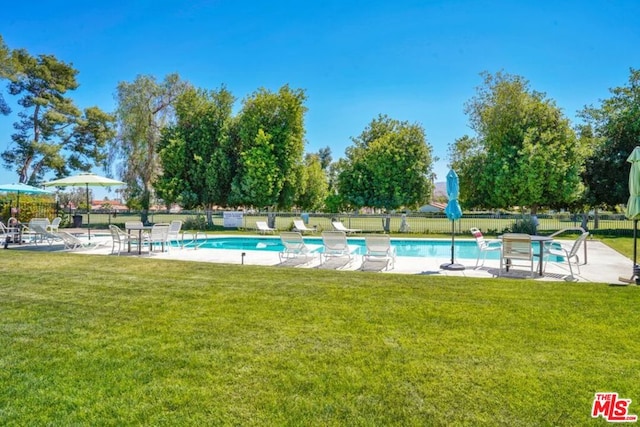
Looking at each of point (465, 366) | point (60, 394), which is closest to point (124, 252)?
point (60, 394)

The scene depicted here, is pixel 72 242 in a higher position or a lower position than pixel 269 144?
lower

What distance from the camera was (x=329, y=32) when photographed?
14.8 meters

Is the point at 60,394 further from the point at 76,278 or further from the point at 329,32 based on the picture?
the point at 329,32

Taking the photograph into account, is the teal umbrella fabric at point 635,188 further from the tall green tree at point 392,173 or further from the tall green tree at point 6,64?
the tall green tree at point 6,64

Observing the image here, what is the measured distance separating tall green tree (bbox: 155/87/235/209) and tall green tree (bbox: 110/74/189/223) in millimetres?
3552

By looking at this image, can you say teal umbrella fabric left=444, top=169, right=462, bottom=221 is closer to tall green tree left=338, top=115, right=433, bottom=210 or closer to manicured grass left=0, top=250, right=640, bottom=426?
manicured grass left=0, top=250, right=640, bottom=426

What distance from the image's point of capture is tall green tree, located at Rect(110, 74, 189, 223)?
2644cm

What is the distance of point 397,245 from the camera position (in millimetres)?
15453

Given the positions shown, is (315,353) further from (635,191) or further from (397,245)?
(397,245)

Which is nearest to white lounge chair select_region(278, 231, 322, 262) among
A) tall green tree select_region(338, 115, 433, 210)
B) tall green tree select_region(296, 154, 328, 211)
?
tall green tree select_region(338, 115, 433, 210)

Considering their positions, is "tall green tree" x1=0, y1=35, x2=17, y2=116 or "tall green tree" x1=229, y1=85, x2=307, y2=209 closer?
"tall green tree" x1=229, y1=85, x2=307, y2=209

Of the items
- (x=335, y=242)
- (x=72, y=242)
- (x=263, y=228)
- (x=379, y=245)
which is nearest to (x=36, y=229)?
(x=72, y=242)

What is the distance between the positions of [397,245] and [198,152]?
1431cm

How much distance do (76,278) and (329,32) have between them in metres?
12.4
